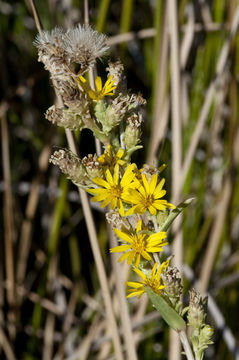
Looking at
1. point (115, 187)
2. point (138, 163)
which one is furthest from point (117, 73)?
point (138, 163)

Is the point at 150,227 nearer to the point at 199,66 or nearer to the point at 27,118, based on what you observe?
the point at 199,66

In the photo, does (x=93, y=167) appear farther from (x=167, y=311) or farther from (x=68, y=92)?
(x=167, y=311)

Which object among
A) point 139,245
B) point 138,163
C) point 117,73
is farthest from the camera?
point 138,163

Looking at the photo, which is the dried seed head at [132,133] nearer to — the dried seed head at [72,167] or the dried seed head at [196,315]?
the dried seed head at [72,167]

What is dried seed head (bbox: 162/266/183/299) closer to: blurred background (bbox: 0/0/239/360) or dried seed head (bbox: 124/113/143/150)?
dried seed head (bbox: 124/113/143/150)

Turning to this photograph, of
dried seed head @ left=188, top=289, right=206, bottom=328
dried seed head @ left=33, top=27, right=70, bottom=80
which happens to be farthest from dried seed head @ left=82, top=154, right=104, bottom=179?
dried seed head @ left=188, top=289, right=206, bottom=328

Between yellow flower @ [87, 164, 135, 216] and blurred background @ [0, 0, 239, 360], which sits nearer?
yellow flower @ [87, 164, 135, 216]

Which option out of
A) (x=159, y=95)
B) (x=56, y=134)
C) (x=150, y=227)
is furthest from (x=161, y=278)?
(x=56, y=134)
